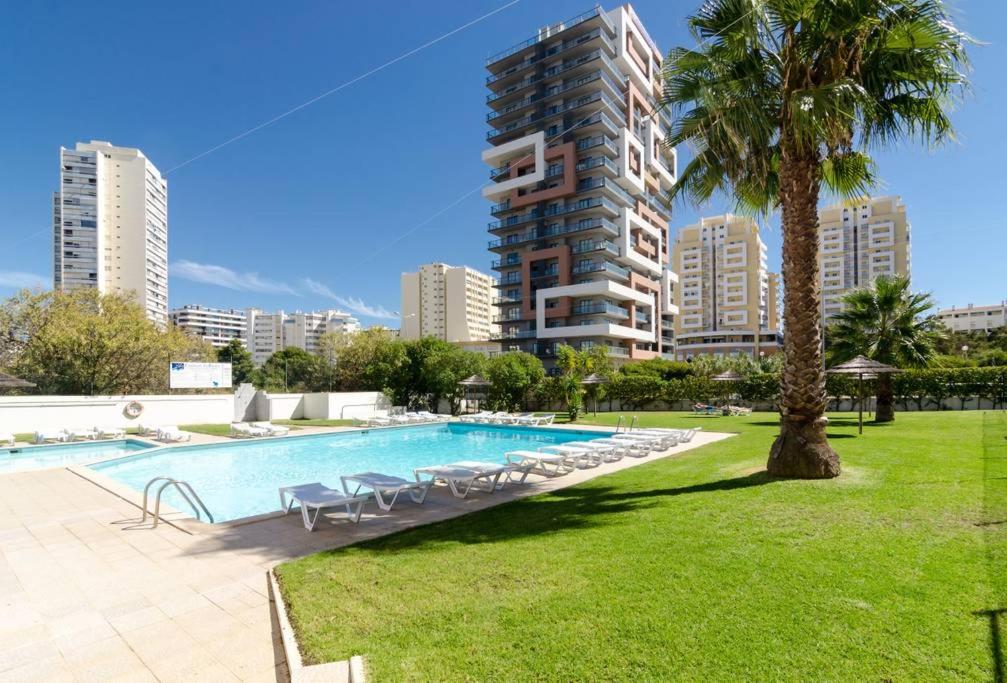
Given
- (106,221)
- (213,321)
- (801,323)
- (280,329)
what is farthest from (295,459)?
(280,329)

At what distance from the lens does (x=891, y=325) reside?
55.9 feet

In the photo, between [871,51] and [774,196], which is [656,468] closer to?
[774,196]

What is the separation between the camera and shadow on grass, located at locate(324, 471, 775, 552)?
5598 mm

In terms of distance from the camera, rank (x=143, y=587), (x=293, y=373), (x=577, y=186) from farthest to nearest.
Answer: (x=293, y=373) → (x=577, y=186) → (x=143, y=587)

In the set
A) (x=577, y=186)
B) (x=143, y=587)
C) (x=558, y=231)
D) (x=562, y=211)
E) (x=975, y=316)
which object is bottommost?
(x=143, y=587)

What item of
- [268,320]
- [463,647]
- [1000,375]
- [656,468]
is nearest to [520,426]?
[656,468]

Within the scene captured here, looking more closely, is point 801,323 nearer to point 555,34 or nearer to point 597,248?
point 597,248

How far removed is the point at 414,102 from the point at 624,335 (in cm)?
3791

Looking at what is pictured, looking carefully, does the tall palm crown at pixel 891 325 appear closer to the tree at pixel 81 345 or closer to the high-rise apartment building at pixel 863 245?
the tree at pixel 81 345

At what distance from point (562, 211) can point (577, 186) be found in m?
3.06

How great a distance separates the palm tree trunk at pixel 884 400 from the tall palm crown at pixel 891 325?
982 millimetres

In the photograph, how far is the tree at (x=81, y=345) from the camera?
24.2 m

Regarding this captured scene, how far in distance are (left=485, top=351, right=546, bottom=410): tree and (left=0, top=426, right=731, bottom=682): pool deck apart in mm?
20303

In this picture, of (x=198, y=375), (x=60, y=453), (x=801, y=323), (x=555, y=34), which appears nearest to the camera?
(x=801, y=323)
